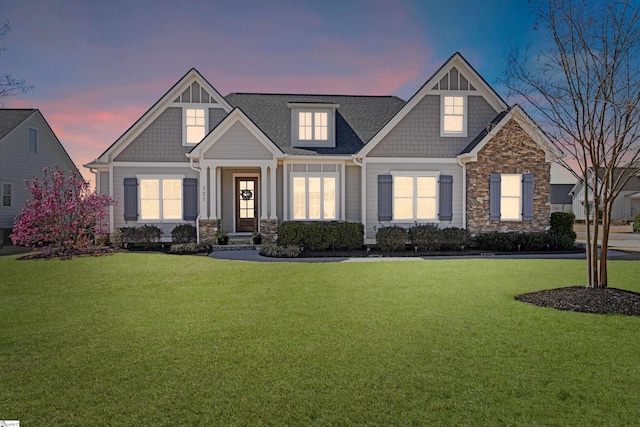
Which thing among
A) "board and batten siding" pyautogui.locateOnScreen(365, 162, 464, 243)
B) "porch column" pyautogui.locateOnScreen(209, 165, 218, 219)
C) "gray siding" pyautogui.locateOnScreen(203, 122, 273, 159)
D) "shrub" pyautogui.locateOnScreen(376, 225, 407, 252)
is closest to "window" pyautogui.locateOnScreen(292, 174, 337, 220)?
"board and batten siding" pyautogui.locateOnScreen(365, 162, 464, 243)

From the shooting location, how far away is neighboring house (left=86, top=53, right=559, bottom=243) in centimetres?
1544

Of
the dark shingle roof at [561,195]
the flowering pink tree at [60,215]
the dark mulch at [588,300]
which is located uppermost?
the dark shingle roof at [561,195]

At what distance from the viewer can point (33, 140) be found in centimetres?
2305

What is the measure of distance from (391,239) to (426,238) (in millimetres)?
1412

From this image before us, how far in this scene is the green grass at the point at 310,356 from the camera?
130 inches

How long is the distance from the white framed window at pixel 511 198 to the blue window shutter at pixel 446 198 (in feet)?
6.34

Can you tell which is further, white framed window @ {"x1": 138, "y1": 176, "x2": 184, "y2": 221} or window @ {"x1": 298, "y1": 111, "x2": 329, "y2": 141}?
window @ {"x1": 298, "y1": 111, "x2": 329, "y2": 141}

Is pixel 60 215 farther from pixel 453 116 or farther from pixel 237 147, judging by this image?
pixel 453 116

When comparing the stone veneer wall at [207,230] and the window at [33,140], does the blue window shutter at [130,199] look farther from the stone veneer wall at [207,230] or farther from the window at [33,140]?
the window at [33,140]

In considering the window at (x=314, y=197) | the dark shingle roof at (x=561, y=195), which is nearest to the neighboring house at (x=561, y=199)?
the dark shingle roof at (x=561, y=195)

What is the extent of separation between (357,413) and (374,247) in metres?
12.3

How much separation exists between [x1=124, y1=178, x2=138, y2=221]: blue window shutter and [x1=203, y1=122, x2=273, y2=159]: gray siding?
11.8 ft

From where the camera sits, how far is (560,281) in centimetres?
878

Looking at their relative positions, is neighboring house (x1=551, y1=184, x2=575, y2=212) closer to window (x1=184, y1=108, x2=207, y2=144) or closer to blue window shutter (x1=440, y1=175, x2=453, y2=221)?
blue window shutter (x1=440, y1=175, x2=453, y2=221)
